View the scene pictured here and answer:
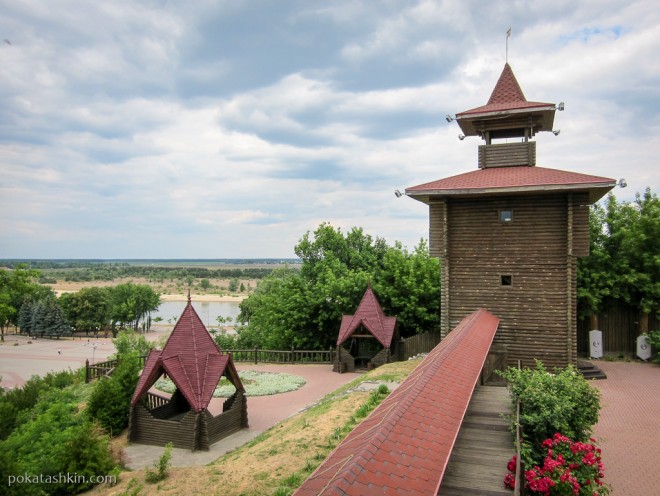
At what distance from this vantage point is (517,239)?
15.8 m

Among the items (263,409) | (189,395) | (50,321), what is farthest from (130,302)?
(189,395)

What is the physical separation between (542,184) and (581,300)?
728 cm

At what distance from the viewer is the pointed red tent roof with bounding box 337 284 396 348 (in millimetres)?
19562

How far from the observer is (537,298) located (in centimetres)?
1558

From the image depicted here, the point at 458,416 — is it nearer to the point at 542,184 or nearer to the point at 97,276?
the point at 542,184

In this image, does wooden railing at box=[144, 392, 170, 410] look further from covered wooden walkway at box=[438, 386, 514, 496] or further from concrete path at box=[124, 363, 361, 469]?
covered wooden walkway at box=[438, 386, 514, 496]

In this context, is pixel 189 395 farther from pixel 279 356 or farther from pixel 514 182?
pixel 514 182

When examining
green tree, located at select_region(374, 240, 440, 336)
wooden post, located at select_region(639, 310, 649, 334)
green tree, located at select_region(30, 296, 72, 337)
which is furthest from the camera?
green tree, located at select_region(30, 296, 72, 337)

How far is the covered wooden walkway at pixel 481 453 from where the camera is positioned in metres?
5.86

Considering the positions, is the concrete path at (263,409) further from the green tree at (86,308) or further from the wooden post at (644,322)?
the green tree at (86,308)

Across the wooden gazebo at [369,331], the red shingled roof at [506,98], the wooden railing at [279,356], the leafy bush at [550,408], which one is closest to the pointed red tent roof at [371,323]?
the wooden gazebo at [369,331]

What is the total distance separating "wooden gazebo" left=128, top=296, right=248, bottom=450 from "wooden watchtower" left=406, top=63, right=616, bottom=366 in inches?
304

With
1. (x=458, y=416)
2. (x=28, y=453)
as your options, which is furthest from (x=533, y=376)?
(x=28, y=453)

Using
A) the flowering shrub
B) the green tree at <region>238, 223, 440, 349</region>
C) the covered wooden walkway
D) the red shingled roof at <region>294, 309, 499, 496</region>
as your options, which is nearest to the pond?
the green tree at <region>238, 223, 440, 349</region>
